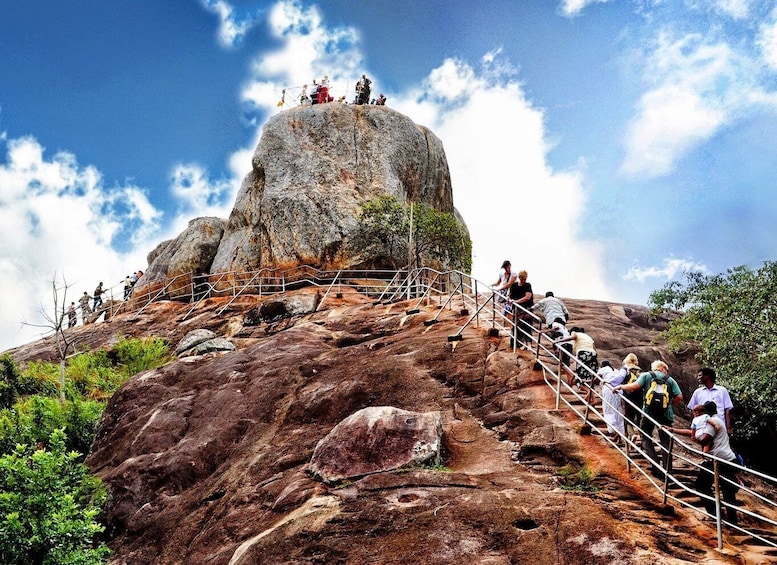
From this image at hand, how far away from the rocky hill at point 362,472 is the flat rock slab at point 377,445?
115 millimetres

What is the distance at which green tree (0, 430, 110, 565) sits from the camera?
33.9ft

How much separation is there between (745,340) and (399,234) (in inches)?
600

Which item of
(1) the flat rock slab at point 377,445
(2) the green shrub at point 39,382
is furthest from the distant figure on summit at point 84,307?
(1) the flat rock slab at point 377,445

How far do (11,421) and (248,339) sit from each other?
770cm

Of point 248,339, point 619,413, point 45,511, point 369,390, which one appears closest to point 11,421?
point 45,511

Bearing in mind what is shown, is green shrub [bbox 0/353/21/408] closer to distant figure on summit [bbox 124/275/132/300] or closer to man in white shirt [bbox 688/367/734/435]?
distant figure on summit [bbox 124/275/132/300]

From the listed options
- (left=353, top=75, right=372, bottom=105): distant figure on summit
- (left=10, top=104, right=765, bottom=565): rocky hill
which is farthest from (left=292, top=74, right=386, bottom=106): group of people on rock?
(left=10, top=104, right=765, bottom=565): rocky hill

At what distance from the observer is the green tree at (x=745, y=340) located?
57.1ft

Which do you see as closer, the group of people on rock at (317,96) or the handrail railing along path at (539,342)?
the handrail railing along path at (539,342)

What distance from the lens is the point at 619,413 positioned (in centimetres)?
883

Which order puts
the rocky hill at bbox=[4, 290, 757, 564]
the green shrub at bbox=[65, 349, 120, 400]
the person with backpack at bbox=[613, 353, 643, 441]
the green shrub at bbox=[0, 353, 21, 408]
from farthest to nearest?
the green shrub at bbox=[0, 353, 21, 408] → the green shrub at bbox=[65, 349, 120, 400] → the person with backpack at bbox=[613, 353, 643, 441] → the rocky hill at bbox=[4, 290, 757, 564]

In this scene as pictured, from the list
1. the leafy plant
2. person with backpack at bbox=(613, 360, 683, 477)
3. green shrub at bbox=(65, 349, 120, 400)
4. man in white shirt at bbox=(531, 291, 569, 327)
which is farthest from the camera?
green shrub at bbox=(65, 349, 120, 400)

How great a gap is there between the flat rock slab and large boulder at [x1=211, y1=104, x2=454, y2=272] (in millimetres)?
19155

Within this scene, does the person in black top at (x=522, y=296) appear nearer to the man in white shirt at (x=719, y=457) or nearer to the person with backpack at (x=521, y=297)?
the person with backpack at (x=521, y=297)
